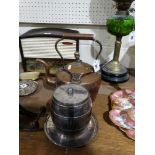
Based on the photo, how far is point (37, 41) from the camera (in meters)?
1.11

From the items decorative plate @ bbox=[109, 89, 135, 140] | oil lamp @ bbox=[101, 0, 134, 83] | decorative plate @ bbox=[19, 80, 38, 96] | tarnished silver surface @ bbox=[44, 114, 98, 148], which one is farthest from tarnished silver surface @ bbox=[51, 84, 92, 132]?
oil lamp @ bbox=[101, 0, 134, 83]

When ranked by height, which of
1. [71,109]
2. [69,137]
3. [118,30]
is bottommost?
[69,137]

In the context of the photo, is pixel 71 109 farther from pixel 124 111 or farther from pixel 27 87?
pixel 27 87

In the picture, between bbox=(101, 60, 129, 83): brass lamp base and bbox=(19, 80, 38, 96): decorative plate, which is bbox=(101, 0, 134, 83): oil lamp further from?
bbox=(19, 80, 38, 96): decorative plate

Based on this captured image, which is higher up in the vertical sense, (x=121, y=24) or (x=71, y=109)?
(x=121, y=24)

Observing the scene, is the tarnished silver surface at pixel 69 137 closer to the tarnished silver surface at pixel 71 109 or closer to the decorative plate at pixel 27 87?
the tarnished silver surface at pixel 71 109

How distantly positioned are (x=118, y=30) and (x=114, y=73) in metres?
0.21

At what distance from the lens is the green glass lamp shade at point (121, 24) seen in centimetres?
98

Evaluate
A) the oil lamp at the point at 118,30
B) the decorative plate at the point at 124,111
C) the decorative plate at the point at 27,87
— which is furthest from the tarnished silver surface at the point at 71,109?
the oil lamp at the point at 118,30

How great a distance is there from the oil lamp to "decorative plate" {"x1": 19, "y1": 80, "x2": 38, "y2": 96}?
34 cm

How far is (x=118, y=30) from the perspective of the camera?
1.00 m

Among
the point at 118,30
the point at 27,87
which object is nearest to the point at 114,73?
the point at 118,30

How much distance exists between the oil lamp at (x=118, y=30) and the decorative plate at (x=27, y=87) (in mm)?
342
